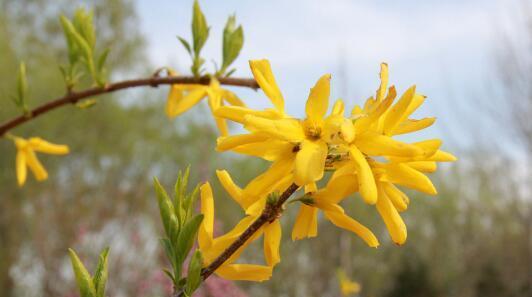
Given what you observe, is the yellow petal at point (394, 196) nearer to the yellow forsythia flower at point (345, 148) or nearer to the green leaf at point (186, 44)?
the yellow forsythia flower at point (345, 148)

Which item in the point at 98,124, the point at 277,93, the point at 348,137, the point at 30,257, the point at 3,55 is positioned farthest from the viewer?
the point at 98,124

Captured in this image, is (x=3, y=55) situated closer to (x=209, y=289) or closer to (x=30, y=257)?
(x=30, y=257)

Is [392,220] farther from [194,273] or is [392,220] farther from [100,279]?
[100,279]

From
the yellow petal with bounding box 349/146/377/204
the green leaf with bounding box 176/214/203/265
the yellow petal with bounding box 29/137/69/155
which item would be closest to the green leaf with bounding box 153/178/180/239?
the green leaf with bounding box 176/214/203/265

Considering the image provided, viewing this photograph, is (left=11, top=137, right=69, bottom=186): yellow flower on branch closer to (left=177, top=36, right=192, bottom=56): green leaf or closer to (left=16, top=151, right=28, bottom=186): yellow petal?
(left=16, top=151, right=28, bottom=186): yellow petal

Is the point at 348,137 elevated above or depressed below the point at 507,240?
above

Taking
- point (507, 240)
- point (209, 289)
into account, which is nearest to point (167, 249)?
point (209, 289)

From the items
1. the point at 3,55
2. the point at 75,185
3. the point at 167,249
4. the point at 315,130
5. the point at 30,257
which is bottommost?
the point at 30,257

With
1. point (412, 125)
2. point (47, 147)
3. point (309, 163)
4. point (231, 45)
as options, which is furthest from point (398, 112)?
point (47, 147)
